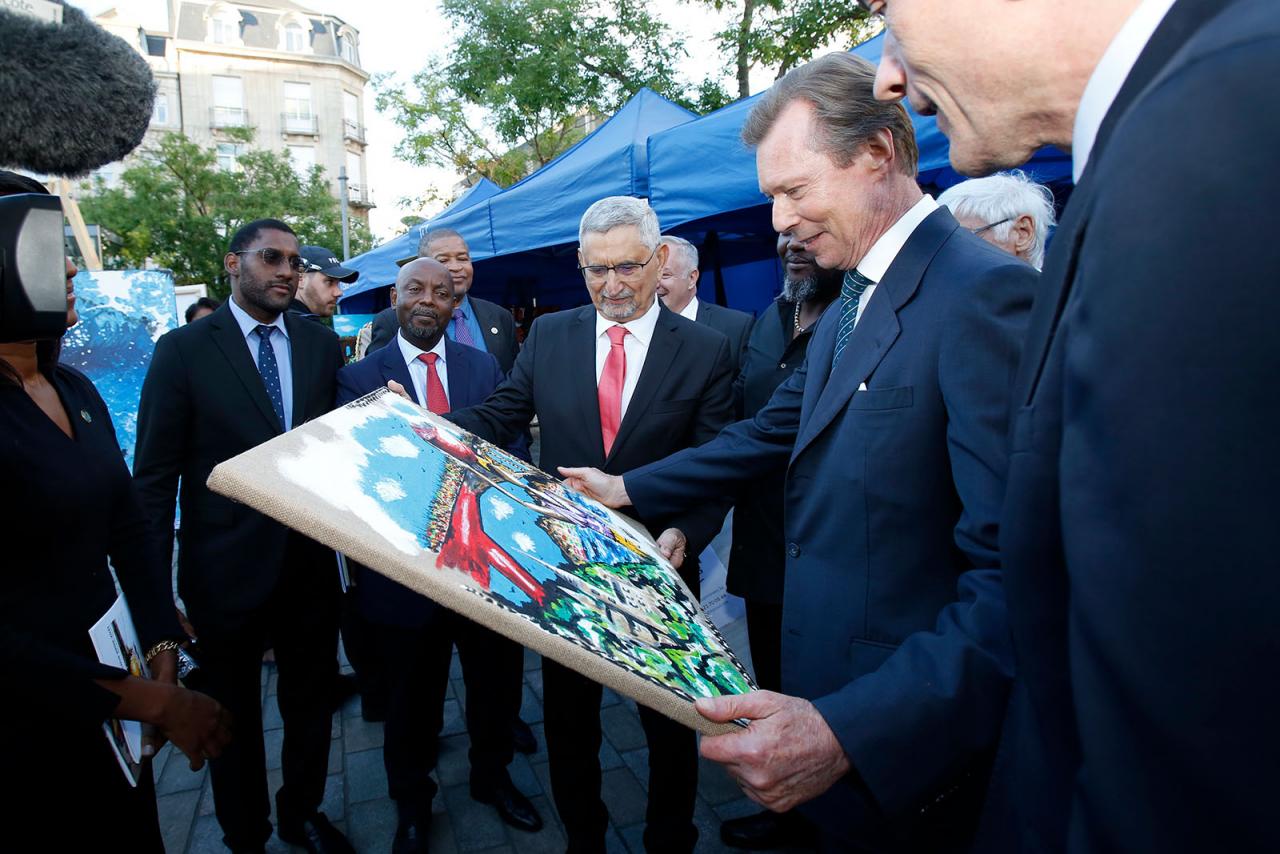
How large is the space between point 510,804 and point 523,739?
1.88ft

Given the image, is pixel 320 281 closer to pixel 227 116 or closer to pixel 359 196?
pixel 227 116

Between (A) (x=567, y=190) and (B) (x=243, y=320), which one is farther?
(A) (x=567, y=190)

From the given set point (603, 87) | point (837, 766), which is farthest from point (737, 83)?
point (837, 766)

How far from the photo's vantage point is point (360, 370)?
3.20m

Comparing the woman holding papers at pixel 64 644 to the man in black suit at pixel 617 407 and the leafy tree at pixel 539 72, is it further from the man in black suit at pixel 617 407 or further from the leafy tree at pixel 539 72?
the leafy tree at pixel 539 72

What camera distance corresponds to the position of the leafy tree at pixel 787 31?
11898 millimetres

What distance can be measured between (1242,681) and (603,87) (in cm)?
1764

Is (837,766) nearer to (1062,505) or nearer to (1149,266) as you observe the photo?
(1062,505)

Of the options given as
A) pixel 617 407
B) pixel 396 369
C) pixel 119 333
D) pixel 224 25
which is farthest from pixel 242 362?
pixel 224 25

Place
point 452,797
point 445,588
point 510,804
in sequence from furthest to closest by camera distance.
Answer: point 452,797, point 510,804, point 445,588

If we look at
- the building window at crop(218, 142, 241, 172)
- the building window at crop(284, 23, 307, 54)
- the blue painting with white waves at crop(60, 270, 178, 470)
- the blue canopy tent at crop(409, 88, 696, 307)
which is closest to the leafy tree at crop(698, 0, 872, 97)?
the blue canopy tent at crop(409, 88, 696, 307)

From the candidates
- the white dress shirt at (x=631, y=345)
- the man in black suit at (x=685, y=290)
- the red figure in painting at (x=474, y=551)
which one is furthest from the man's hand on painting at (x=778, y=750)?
the man in black suit at (x=685, y=290)

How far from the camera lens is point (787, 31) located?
487 inches

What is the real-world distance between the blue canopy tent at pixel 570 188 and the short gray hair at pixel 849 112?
3.49 meters
